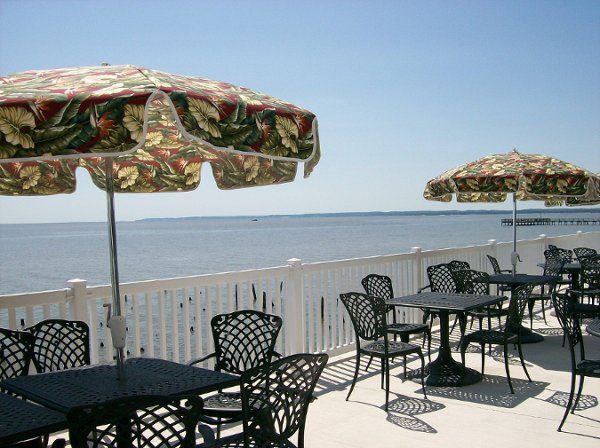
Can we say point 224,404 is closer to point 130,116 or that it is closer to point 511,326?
point 130,116

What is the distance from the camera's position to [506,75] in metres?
18.5

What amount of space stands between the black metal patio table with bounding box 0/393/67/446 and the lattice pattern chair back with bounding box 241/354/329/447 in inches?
35.0

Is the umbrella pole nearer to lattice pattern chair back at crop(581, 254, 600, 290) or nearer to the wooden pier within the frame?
lattice pattern chair back at crop(581, 254, 600, 290)

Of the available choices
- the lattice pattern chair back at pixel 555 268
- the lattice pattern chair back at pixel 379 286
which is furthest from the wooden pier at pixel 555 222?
the lattice pattern chair back at pixel 379 286

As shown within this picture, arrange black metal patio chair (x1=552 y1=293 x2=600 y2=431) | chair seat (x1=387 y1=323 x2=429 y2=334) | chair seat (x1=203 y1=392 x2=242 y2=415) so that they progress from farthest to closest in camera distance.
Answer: chair seat (x1=387 y1=323 x2=429 y2=334), black metal patio chair (x1=552 y1=293 x2=600 y2=431), chair seat (x1=203 y1=392 x2=242 y2=415)

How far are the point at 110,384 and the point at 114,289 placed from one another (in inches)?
22.0

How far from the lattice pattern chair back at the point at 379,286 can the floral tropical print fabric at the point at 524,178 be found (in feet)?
5.31

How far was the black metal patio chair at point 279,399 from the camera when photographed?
10.1 ft

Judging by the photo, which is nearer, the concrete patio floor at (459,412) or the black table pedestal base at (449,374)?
the concrete patio floor at (459,412)

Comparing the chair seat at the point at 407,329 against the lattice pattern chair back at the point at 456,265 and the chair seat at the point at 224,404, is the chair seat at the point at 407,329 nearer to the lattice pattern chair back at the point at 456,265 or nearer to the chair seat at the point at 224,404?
the lattice pattern chair back at the point at 456,265

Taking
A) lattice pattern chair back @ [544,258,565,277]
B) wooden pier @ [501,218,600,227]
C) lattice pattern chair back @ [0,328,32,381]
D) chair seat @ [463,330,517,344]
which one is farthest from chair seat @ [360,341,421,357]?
wooden pier @ [501,218,600,227]

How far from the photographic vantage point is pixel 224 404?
4.14 m

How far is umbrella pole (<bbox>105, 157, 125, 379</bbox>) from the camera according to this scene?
136 inches

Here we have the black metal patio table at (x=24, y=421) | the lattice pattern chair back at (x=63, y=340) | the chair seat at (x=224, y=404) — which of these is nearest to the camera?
the black metal patio table at (x=24, y=421)
